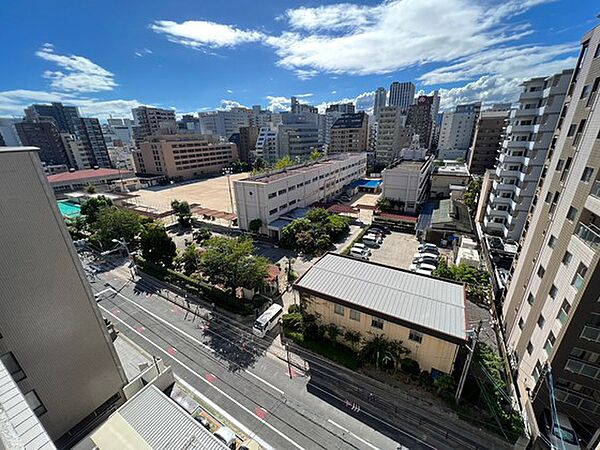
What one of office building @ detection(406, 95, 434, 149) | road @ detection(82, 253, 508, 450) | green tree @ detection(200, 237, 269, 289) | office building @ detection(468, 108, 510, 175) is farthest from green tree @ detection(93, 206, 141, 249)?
office building @ detection(406, 95, 434, 149)

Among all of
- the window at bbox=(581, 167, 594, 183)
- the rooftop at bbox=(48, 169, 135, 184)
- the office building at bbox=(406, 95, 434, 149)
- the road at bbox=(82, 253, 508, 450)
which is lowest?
the road at bbox=(82, 253, 508, 450)

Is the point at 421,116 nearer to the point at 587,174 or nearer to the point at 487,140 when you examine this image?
the point at 487,140

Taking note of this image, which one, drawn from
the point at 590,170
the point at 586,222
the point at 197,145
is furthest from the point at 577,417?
the point at 197,145

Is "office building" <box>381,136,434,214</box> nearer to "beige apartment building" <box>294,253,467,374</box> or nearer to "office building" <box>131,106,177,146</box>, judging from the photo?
"beige apartment building" <box>294,253,467,374</box>

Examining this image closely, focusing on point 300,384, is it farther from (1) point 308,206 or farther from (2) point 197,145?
(2) point 197,145

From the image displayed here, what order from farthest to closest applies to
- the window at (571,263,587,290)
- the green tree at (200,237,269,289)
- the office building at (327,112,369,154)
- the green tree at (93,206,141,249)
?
the office building at (327,112,369,154)
the green tree at (93,206,141,249)
the green tree at (200,237,269,289)
the window at (571,263,587,290)
